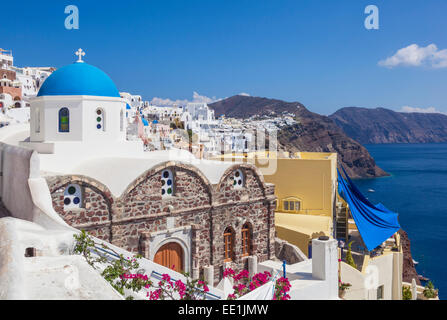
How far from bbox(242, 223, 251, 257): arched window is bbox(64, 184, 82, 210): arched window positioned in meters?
5.87

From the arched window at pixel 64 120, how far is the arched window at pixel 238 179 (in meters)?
5.52

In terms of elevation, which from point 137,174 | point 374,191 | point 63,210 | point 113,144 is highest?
point 113,144

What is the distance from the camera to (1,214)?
25.1 ft

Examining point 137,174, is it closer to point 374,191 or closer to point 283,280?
point 283,280

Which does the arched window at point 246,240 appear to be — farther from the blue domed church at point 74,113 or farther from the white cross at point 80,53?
the white cross at point 80,53

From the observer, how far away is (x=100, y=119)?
12930mm

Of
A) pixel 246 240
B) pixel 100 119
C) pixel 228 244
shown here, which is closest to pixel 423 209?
pixel 246 240

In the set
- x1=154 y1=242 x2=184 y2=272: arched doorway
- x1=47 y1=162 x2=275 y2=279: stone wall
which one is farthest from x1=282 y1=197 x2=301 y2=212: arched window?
x1=154 y1=242 x2=184 y2=272: arched doorway

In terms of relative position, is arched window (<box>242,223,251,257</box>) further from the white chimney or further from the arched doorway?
the white chimney

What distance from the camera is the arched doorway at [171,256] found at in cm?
1150

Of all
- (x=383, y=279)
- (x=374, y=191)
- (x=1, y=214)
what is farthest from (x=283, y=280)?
(x=374, y=191)

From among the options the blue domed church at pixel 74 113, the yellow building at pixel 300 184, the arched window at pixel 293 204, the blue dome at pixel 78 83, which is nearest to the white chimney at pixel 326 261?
the blue domed church at pixel 74 113

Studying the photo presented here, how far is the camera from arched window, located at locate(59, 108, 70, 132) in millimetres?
12578
